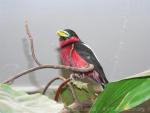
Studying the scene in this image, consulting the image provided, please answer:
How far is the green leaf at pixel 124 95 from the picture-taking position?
0.38 meters

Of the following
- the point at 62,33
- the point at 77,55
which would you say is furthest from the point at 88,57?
the point at 62,33

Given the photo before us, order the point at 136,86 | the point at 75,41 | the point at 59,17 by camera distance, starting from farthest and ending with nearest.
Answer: the point at 59,17 → the point at 75,41 → the point at 136,86

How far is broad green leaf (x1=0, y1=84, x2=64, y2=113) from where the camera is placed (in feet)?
1.53

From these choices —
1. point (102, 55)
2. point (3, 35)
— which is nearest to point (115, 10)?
point (102, 55)

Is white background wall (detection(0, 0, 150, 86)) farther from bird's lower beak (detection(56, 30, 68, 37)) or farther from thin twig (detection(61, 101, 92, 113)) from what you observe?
thin twig (detection(61, 101, 92, 113))

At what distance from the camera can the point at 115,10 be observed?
1262mm

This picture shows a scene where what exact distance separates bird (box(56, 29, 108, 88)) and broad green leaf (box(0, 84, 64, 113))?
55cm

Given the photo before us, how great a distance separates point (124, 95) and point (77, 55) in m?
0.71

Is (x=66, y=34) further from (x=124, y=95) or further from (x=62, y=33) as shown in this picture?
(x=124, y=95)

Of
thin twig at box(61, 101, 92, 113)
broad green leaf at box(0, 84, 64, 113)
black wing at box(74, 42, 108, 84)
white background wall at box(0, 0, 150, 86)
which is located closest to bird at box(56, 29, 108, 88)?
black wing at box(74, 42, 108, 84)

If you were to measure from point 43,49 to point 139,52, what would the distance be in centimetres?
42

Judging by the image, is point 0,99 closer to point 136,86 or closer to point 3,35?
point 136,86

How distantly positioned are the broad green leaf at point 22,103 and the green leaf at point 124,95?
80 mm

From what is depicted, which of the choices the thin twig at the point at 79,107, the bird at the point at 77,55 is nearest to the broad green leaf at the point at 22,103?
the thin twig at the point at 79,107
